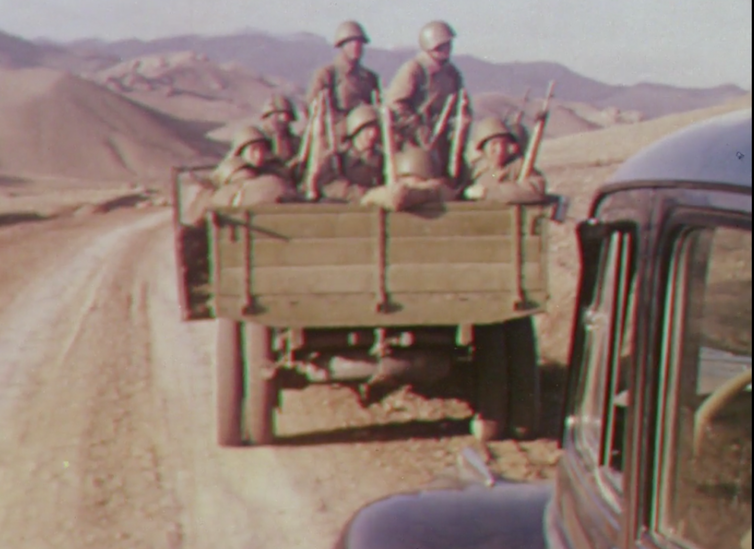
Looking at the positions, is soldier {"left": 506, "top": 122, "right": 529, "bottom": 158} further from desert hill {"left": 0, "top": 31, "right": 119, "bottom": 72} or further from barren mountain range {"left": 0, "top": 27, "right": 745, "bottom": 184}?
desert hill {"left": 0, "top": 31, "right": 119, "bottom": 72}

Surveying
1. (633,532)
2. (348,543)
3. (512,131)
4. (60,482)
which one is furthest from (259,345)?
(633,532)

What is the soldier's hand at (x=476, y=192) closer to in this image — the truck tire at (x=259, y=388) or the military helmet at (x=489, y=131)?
the military helmet at (x=489, y=131)

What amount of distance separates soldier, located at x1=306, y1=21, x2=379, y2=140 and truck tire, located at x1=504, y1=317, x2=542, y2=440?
3446 millimetres

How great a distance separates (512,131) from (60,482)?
12.8 feet

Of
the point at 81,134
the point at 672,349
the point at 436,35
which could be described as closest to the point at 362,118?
the point at 436,35

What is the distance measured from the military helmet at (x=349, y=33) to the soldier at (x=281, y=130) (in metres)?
0.92

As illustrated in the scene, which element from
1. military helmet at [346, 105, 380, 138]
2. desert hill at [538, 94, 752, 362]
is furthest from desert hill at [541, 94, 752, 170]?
military helmet at [346, 105, 380, 138]

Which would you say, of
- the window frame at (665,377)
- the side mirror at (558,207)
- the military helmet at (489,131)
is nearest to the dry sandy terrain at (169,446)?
the side mirror at (558,207)

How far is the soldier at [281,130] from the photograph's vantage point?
946cm

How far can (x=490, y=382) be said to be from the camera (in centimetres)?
666

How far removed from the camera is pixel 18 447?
21.5ft

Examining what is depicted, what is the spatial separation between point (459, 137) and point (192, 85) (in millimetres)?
112660

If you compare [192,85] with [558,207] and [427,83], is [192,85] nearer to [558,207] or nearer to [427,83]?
[427,83]

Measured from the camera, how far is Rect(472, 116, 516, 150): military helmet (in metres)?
7.25
